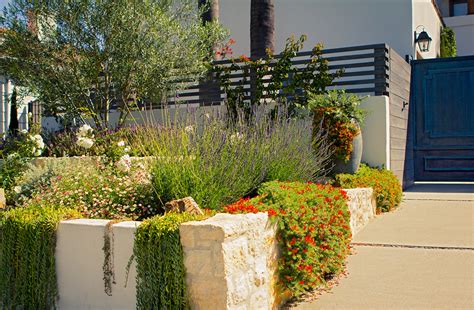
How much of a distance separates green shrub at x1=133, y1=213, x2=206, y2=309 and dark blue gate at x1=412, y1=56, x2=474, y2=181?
10114mm

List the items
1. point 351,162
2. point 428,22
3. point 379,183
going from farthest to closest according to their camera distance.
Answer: point 428,22
point 351,162
point 379,183

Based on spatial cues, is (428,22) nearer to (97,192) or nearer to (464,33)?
(464,33)

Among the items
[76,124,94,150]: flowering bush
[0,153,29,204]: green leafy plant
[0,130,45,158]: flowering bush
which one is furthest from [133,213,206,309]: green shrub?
[0,130,45,158]: flowering bush

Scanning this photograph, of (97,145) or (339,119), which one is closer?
(97,145)

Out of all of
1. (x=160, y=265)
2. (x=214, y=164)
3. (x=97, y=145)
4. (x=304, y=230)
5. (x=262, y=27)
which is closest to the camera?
(x=160, y=265)

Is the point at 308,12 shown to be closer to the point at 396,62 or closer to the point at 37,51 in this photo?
the point at 396,62

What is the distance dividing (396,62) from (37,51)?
22.1ft

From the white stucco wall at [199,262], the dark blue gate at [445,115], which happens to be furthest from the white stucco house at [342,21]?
the white stucco wall at [199,262]

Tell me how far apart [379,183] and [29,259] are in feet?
18.9

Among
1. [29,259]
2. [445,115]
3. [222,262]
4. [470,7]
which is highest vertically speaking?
[470,7]

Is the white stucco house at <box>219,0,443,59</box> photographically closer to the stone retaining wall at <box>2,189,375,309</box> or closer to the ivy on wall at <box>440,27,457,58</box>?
the ivy on wall at <box>440,27,457,58</box>

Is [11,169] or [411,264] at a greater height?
[11,169]

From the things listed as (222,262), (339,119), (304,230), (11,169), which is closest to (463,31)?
(339,119)

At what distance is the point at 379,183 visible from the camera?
8.44 meters
